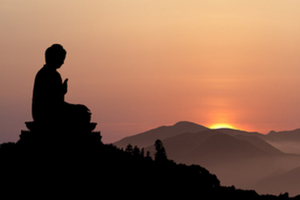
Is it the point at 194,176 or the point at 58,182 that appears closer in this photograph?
the point at 58,182

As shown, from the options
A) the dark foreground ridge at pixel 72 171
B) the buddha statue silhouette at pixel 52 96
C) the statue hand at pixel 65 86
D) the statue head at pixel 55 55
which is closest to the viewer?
the dark foreground ridge at pixel 72 171

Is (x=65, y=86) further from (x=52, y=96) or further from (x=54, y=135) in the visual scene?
(x=54, y=135)

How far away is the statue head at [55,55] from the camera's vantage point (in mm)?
32469

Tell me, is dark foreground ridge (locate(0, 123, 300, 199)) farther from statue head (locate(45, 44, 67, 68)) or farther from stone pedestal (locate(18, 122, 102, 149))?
statue head (locate(45, 44, 67, 68))

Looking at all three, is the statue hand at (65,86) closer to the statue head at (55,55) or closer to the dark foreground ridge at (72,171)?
the statue head at (55,55)

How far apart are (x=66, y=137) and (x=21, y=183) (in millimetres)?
3786

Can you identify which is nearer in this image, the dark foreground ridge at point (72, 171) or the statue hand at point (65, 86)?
the dark foreground ridge at point (72, 171)

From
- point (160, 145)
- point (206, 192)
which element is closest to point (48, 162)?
point (206, 192)

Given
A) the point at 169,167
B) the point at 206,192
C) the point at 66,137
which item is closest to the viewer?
the point at 66,137

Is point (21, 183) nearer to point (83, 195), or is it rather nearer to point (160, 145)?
point (83, 195)

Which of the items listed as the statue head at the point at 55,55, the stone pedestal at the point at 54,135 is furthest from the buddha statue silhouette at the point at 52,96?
the stone pedestal at the point at 54,135

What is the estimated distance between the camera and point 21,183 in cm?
3103

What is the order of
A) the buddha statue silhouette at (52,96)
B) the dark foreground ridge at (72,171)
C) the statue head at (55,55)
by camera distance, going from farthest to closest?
1. the buddha statue silhouette at (52,96)
2. the statue head at (55,55)
3. the dark foreground ridge at (72,171)

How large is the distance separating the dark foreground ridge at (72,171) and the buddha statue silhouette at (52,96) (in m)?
0.70
